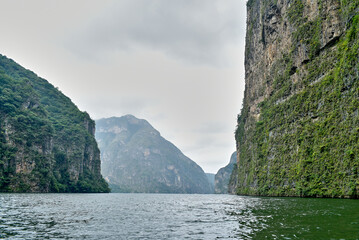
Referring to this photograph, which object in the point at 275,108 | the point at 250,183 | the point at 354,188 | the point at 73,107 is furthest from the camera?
the point at 73,107

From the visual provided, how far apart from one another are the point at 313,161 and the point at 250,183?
42.3 metres

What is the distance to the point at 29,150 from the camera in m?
103

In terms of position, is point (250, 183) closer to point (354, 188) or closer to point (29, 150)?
point (354, 188)

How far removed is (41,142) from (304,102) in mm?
96316

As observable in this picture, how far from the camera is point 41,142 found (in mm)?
110125

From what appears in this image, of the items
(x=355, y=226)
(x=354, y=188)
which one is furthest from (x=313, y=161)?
(x=355, y=226)

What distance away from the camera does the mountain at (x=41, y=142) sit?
314 feet

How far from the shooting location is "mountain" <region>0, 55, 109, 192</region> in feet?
314

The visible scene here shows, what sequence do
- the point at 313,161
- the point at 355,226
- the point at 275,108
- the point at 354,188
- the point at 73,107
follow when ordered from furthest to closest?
the point at 73,107
the point at 275,108
the point at 313,161
the point at 354,188
the point at 355,226

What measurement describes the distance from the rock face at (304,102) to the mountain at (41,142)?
3059 inches

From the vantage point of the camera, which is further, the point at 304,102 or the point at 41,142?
the point at 41,142

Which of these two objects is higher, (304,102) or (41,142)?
(304,102)

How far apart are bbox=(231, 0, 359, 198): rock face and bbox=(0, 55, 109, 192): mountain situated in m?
77.7

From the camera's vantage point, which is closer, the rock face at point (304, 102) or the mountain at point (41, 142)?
the rock face at point (304, 102)
